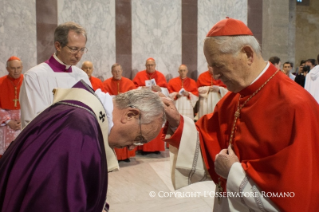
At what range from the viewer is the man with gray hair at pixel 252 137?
168 centimetres

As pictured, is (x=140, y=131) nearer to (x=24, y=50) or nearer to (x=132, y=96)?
(x=132, y=96)

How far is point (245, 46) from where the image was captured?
1.93 m

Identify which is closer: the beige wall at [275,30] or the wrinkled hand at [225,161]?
the wrinkled hand at [225,161]

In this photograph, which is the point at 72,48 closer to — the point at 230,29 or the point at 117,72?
the point at 230,29

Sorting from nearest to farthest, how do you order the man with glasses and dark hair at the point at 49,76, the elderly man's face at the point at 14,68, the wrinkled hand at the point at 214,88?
the man with glasses and dark hair at the point at 49,76, the elderly man's face at the point at 14,68, the wrinkled hand at the point at 214,88

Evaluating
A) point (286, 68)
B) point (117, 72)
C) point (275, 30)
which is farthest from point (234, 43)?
point (275, 30)

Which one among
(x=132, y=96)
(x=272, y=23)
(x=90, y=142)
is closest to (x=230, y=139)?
Result: (x=132, y=96)

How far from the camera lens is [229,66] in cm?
194

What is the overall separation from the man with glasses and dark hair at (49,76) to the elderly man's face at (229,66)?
2.00 metres

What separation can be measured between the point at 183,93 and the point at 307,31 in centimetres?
1141

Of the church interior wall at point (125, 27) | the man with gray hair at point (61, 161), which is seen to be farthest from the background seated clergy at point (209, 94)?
the man with gray hair at point (61, 161)

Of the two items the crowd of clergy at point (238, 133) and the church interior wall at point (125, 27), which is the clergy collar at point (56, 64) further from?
the church interior wall at point (125, 27)

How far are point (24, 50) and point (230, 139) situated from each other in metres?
6.84

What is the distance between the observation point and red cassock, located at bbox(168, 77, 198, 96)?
27.8 ft
